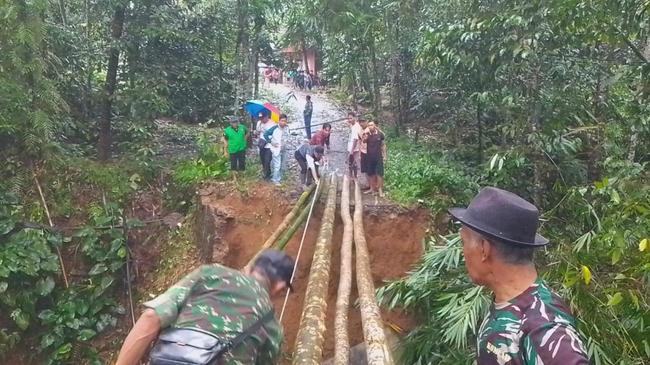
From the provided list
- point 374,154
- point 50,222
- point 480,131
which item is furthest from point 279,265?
point 480,131

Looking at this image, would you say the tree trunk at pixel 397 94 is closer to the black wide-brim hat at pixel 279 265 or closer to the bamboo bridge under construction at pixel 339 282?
the bamboo bridge under construction at pixel 339 282

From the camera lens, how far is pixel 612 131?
7.14 metres

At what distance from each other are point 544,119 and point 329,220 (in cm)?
359

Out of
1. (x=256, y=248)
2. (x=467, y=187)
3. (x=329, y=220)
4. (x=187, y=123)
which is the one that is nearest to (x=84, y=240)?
(x=256, y=248)

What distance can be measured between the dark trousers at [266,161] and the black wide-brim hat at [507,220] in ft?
26.8

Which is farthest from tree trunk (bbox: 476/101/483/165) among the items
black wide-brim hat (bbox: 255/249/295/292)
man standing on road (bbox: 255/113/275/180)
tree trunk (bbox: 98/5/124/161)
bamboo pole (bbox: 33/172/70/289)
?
black wide-brim hat (bbox: 255/249/295/292)

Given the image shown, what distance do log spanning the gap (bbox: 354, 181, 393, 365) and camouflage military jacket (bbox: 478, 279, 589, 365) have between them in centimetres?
177

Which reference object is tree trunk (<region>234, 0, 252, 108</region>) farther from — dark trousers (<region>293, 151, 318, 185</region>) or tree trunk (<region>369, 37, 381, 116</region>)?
tree trunk (<region>369, 37, 381, 116</region>)

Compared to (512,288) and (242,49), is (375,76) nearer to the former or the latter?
(242,49)

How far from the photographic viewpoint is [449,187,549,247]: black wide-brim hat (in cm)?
194

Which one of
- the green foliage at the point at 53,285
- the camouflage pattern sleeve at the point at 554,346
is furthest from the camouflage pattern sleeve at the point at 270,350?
the green foliage at the point at 53,285

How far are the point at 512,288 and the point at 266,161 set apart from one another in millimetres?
8378

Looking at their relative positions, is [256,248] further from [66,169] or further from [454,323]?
[454,323]

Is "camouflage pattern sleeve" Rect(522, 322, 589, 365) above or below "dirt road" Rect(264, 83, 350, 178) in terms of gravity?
below
